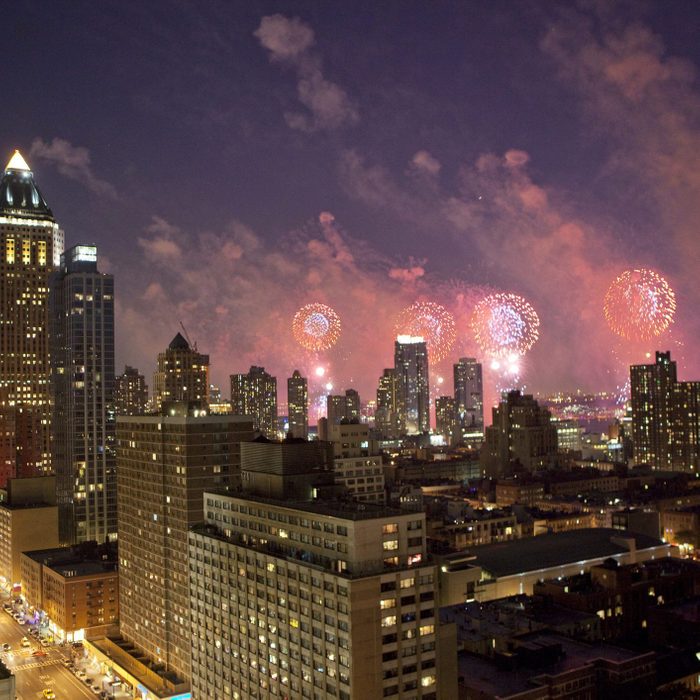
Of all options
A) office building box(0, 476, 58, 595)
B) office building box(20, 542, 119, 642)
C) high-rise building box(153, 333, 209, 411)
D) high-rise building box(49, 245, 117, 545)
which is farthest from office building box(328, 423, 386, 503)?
high-rise building box(153, 333, 209, 411)

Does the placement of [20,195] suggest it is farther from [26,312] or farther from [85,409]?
[85,409]

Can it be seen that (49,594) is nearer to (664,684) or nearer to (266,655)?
(266,655)

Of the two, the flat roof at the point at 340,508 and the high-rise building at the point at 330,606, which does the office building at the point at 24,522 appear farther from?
the flat roof at the point at 340,508

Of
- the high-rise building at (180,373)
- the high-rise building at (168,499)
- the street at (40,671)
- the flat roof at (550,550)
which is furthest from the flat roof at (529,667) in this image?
the high-rise building at (180,373)

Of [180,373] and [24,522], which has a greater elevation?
[180,373]

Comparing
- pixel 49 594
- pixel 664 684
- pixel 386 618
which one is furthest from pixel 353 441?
pixel 386 618

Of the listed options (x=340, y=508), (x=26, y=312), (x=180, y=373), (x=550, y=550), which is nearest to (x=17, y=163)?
(x=26, y=312)
